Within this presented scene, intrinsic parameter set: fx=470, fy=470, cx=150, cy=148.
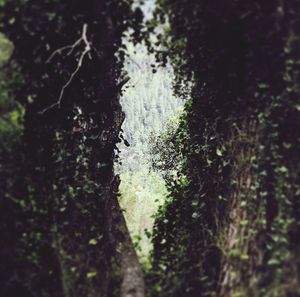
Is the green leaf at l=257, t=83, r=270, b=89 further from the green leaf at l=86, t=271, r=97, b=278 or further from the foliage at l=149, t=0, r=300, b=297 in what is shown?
the green leaf at l=86, t=271, r=97, b=278

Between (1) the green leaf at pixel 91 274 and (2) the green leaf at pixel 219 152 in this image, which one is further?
(2) the green leaf at pixel 219 152

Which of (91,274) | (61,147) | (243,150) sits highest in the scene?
(61,147)

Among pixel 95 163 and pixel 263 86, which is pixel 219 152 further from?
pixel 95 163

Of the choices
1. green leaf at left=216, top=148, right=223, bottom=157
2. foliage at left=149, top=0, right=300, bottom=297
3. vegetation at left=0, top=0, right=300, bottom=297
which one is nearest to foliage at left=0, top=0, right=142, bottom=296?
vegetation at left=0, top=0, right=300, bottom=297

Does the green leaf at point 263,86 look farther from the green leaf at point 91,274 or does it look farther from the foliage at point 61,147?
the green leaf at point 91,274

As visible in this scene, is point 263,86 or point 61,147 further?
point 61,147

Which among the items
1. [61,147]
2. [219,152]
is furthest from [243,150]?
[61,147]

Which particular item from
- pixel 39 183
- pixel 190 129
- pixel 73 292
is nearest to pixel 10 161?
pixel 39 183

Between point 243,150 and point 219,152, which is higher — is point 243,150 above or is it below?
below

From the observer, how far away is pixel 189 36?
24.4 ft

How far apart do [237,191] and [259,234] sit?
3.12 feet

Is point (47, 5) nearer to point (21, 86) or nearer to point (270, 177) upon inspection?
point (21, 86)

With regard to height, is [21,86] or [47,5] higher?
[47,5]

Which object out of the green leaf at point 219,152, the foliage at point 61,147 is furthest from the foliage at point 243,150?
the foliage at point 61,147
